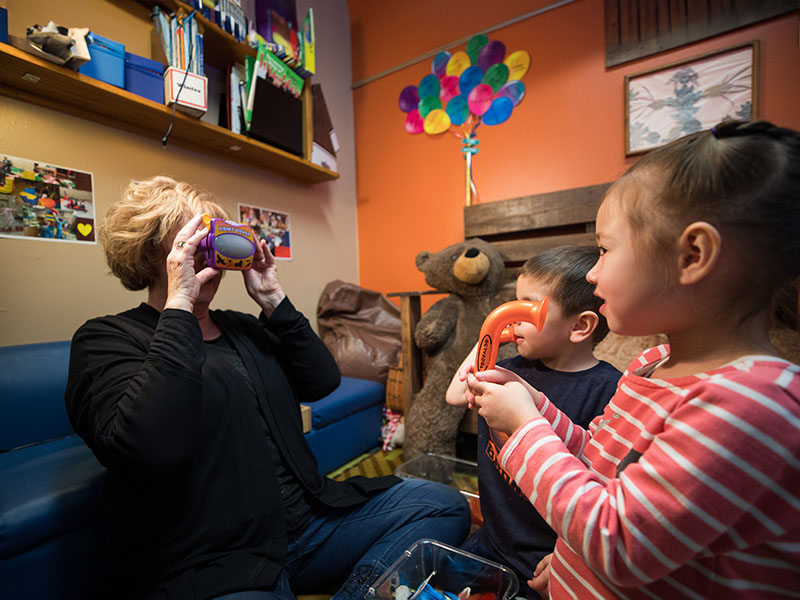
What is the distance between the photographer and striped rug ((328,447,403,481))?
5.36 feet

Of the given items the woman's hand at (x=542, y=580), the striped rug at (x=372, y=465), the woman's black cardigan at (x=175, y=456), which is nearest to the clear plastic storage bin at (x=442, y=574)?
the woman's hand at (x=542, y=580)

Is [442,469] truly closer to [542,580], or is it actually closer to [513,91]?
[542,580]

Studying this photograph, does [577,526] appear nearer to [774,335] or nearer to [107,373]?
[107,373]

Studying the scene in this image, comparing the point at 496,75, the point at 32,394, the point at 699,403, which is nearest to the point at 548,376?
the point at 699,403

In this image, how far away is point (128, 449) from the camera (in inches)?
22.1

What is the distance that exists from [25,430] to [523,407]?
1.37 meters

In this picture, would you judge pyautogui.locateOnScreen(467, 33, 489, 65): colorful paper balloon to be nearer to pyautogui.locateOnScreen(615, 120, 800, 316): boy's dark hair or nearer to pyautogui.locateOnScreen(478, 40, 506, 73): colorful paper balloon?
pyautogui.locateOnScreen(478, 40, 506, 73): colorful paper balloon

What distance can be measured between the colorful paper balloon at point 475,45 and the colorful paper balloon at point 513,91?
0.79 ft

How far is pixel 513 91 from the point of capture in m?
2.02

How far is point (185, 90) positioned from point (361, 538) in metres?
1.61

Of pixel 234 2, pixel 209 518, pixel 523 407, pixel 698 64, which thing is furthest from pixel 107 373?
pixel 698 64

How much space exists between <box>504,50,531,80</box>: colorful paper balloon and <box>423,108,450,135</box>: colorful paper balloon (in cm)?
41

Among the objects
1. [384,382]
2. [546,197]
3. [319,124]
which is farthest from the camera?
[319,124]

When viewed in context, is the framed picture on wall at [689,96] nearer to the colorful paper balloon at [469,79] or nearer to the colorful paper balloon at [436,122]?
the colorful paper balloon at [469,79]
